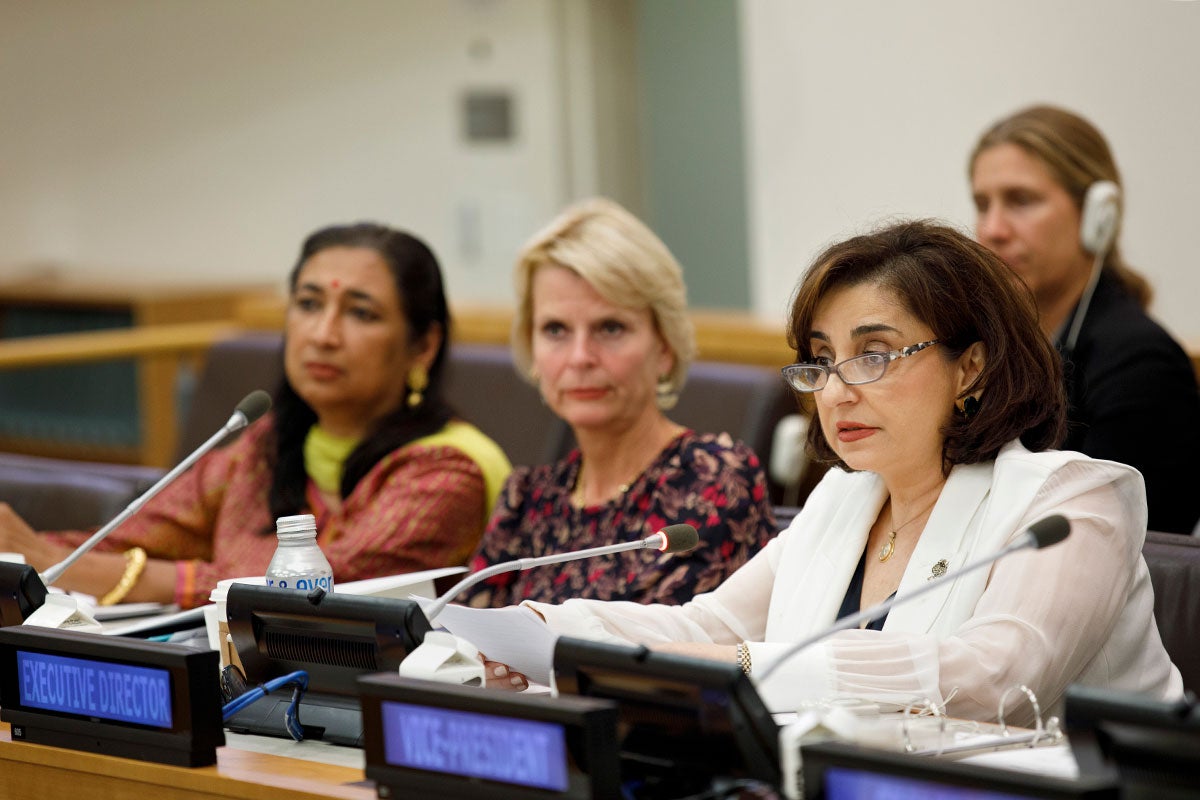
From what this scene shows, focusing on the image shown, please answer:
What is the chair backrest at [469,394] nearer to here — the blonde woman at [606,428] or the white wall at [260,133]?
the blonde woman at [606,428]

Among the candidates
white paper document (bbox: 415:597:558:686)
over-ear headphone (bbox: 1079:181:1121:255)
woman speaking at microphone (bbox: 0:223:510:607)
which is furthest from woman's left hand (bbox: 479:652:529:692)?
over-ear headphone (bbox: 1079:181:1121:255)

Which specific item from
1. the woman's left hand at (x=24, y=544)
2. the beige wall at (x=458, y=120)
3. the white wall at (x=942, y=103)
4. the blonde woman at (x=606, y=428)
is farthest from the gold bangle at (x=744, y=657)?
the beige wall at (x=458, y=120)

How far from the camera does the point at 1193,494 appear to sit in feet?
9.59

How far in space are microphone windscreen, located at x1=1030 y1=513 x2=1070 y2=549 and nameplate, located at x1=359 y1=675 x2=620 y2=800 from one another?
1.42ft

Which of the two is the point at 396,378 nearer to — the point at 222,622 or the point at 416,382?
the point at 416,382

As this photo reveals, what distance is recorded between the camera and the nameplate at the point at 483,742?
4.67 feet

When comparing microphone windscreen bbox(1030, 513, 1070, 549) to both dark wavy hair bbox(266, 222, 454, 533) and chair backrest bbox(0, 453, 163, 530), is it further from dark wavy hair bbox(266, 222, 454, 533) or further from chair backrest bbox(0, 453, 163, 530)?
chair backrest bbox(0, 453, 163, 530)

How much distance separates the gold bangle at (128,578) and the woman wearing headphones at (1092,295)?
62.8 inches

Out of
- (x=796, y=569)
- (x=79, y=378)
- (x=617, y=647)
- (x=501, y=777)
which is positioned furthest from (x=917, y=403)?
(x=79, y=378)

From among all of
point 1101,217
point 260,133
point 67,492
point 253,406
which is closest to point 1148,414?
point 1101,217

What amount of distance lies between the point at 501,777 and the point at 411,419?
150 centimetres

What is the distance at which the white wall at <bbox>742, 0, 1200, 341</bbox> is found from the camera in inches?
159

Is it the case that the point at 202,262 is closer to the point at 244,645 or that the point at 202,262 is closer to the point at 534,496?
the point at 534,496

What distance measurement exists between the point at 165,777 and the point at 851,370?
896mm
